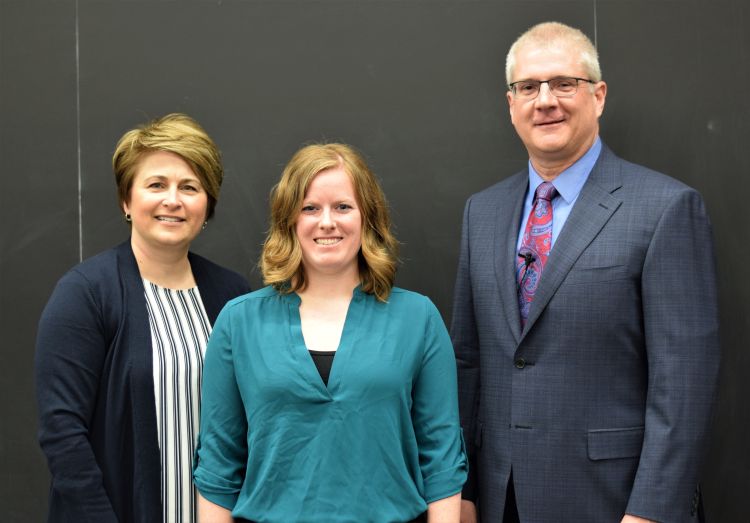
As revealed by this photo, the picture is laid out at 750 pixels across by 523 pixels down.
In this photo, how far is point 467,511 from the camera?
8.73 ft

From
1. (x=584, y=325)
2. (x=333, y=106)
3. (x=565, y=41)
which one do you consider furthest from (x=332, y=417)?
(x=333, y=106)

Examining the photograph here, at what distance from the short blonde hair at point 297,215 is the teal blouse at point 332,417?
0.05m

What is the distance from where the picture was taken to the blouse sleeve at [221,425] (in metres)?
2.21

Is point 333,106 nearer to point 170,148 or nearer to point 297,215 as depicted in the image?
point 170,148

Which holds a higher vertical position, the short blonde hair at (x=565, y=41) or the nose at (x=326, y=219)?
the short blonde hair at (x=565, y=41)

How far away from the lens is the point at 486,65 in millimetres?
3242

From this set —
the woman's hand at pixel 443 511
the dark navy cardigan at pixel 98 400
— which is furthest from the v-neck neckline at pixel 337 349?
the dark navy cardigan at pixel 98 400

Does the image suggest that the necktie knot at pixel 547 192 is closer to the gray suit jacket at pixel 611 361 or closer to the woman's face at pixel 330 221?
the gray suit jacket at pixel 611 361

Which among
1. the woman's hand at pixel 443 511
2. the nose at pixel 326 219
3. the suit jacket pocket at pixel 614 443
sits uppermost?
the nose at pixel 326 219

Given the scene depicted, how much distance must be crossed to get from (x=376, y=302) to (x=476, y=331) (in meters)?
0.50

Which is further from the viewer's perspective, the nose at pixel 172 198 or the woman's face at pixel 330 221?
the nose at pixel 172 198

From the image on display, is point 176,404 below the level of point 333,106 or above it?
below

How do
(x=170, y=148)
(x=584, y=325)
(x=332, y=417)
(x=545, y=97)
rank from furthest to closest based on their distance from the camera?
1. (x=170, y=148)
2. (x=545, y=97)
3. (x=584, y=325)
4. (x=332, y=417)

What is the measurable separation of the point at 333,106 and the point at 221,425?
1.41 m
